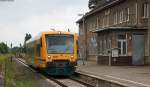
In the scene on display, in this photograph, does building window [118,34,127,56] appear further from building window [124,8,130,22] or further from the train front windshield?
the train front windshield

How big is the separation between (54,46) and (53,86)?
6.05 metres

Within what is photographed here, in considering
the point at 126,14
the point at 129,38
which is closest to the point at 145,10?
the point at 129,38

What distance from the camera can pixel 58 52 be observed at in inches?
1087

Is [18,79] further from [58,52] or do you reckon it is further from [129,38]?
[129,38]

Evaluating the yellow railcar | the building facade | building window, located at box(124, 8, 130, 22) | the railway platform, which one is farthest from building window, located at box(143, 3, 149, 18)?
the yellow railcar

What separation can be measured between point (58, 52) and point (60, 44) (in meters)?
0.61

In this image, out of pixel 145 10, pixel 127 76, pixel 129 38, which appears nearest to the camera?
pixel 127 76

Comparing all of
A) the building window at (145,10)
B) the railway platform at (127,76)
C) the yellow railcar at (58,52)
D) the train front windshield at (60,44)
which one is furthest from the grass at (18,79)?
the building window at (145,10)

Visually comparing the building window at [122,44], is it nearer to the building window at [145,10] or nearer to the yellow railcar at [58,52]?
the building window at [145,10]

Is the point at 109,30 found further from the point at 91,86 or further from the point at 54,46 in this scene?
the point at 91,86

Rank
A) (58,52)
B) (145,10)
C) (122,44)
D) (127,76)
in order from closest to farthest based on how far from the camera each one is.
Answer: (127,76) → (58,52) → (122,44) → (145,10)

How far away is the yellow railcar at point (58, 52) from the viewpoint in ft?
89.7

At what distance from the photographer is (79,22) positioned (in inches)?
2867

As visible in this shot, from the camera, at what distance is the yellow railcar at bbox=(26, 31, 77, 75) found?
27.3m
